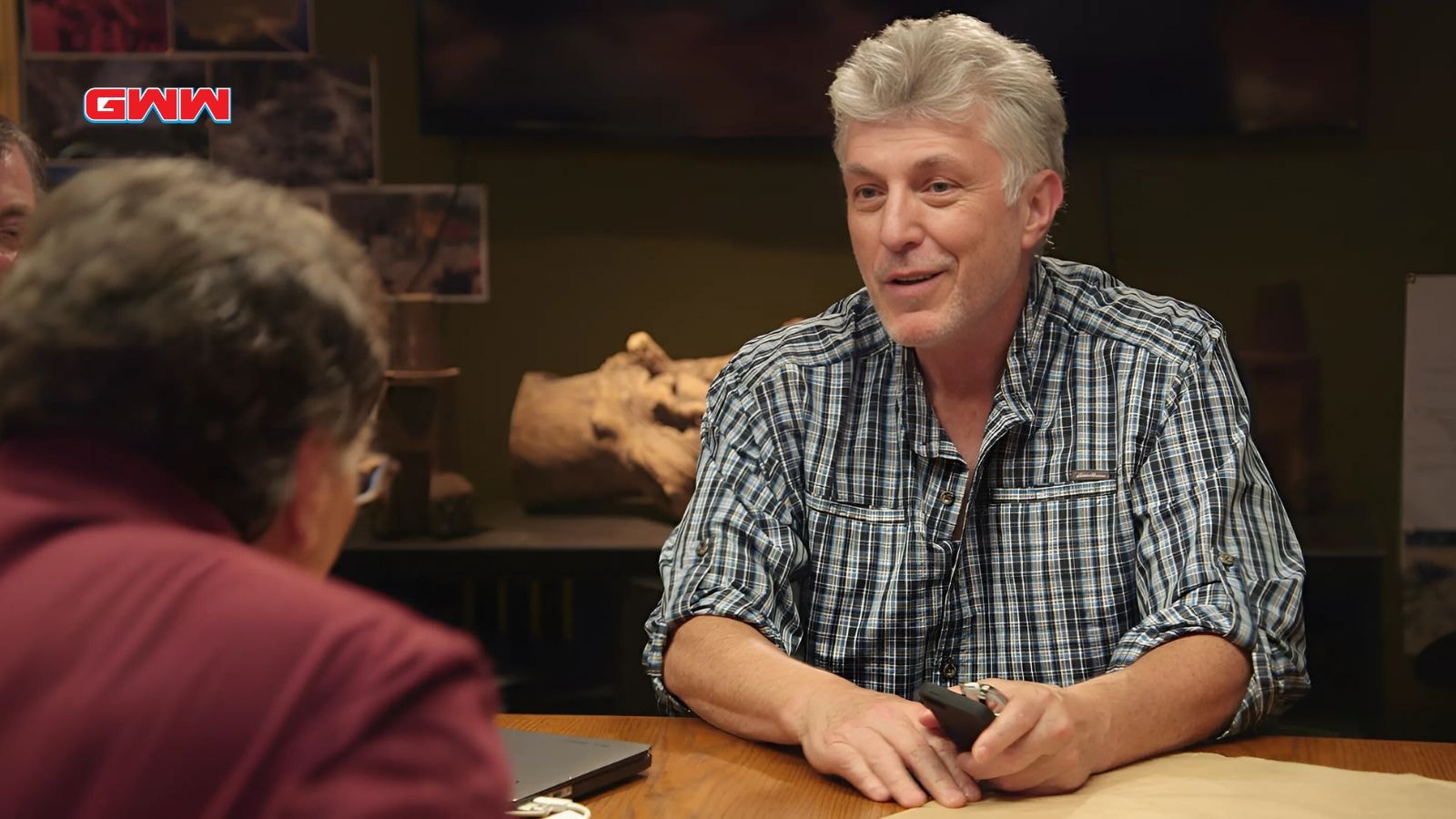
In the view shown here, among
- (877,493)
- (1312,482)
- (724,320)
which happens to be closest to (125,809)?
(877,493)

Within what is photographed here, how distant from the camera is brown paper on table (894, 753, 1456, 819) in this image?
1173 millimetres

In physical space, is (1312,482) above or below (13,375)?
below

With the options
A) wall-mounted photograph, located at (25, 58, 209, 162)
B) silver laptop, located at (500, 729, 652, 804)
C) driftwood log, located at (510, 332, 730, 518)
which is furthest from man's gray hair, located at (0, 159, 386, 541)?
wall-mounted photograph, located at (25, 58, 209, 162)

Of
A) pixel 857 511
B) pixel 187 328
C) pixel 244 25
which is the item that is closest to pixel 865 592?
pixel 857 511

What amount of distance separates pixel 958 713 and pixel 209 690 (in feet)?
2.65

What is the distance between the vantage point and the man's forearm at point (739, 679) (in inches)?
56.0

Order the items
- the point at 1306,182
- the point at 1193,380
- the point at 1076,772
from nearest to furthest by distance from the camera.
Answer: the point at 1076,772 < the point at 1193,380 < the point at 1306,182

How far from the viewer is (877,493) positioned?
1.79m

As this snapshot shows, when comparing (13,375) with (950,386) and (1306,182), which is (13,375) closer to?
(950,386)

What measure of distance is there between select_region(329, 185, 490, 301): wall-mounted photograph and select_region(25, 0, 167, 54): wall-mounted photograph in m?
0.52

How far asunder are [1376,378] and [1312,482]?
0.23 m

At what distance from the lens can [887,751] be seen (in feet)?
4.17

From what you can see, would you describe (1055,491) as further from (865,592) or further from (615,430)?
(615,430)

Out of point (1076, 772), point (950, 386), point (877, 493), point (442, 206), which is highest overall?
point (442, 206)
